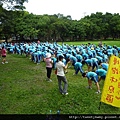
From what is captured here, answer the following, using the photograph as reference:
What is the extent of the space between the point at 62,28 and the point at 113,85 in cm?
4579

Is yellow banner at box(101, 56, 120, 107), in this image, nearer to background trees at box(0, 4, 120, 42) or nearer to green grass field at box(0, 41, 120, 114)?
green grass field at box(0, 41, 120, 114)

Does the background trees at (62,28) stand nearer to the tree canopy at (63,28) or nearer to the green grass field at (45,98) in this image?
the tree canopy at (63,28)

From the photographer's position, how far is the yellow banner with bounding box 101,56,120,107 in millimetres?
5801

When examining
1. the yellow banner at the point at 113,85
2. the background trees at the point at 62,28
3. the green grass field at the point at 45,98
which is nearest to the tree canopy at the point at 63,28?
the background trees at the point at 62,28

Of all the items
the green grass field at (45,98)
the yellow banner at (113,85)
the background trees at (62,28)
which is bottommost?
the green grass field at (45,98)

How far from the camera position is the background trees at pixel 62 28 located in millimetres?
44219

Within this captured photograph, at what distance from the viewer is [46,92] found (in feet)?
26.1

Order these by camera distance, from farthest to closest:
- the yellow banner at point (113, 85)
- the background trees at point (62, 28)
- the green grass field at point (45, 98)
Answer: the background trees at point (62, 28), the green grass field at point (45, 98), the yellow banner at point (113, 85)

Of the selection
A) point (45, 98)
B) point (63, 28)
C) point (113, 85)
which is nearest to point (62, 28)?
point (63, 28)

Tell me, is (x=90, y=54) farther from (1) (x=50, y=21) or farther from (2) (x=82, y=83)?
(1) (x=50, y=21)

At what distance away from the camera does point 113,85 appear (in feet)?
19.1

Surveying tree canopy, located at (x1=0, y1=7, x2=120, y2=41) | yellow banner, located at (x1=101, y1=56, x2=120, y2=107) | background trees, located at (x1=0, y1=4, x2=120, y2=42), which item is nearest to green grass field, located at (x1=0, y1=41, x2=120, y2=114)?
yellow banner, located at (x1=101, y1=56, x2=120, y2=107)

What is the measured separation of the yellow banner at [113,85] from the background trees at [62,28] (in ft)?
118

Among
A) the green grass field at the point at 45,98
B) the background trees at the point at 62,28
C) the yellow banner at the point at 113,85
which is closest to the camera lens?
the yellow banner at the point at 113,85
